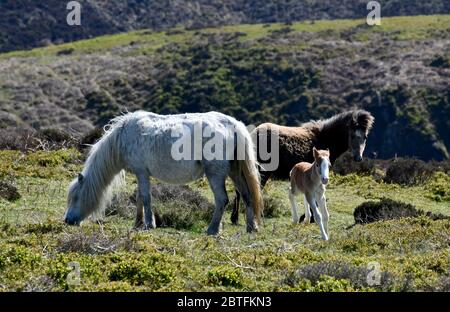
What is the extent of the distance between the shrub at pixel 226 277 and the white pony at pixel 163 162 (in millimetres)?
3627

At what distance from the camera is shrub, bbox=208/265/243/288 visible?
8477 millimetres

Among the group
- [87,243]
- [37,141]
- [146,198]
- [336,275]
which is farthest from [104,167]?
[37,141]

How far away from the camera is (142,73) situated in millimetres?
75938

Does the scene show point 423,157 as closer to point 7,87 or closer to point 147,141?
point 7,87

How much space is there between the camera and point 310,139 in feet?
53.6

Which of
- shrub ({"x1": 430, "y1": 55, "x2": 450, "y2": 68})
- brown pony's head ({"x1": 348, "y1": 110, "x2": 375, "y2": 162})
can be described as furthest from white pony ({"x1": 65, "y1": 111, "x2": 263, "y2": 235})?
shrub ({"x1": 430, "y1": 55, "x2": 450, "y2": 68})

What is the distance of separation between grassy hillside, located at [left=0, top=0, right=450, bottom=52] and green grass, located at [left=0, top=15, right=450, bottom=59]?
7.39 m

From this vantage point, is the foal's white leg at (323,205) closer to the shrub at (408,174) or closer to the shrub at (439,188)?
the shrub at (439,188)

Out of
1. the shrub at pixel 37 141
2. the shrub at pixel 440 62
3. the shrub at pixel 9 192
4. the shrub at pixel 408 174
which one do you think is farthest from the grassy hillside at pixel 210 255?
the shrub at pixel 440 62

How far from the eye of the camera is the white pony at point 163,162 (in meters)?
12.1

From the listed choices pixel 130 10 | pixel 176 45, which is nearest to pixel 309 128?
pixel 176 45

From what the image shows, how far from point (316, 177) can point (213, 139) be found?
1.96 meters

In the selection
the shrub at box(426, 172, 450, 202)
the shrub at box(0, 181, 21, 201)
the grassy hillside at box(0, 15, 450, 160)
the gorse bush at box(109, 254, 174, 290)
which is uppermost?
the gorse bush at box(109, 254, 174, 290)

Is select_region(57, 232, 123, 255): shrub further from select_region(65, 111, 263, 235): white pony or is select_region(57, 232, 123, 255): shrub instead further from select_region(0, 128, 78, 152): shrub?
select_region(0, 128, 78, 152): shrub
